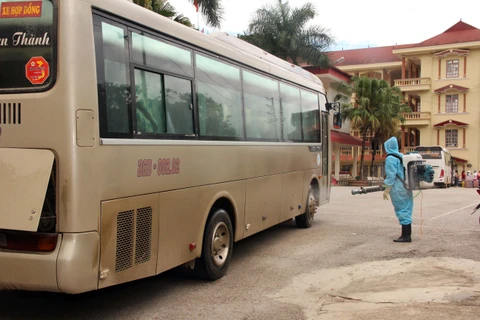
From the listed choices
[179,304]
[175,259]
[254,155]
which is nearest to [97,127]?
[175,259]

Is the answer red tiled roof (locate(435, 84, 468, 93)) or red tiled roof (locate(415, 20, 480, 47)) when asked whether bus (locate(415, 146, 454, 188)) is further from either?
red tiled roof (locate(415, 20, 480, 47))

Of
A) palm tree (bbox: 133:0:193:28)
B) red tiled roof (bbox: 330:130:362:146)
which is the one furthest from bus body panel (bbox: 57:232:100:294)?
red tiled roof (bbox: 330:130:362:146)

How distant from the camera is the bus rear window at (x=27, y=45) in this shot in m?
4.41

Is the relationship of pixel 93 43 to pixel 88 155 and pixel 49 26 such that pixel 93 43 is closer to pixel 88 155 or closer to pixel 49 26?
pixel 49 26

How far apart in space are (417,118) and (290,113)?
44.0 metres

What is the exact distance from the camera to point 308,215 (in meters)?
11.1

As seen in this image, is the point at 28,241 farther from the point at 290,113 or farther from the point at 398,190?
the point at 398,190

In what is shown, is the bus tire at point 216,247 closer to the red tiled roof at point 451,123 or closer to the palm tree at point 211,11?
the palm tree at point 211,11

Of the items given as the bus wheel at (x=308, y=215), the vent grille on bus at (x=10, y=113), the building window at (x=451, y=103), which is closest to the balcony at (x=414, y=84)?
the building window at (x=451, y=103)

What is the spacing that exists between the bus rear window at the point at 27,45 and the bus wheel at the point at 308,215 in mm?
7423

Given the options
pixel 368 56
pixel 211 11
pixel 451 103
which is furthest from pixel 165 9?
pixel 368 56

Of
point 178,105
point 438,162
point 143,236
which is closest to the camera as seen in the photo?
point 143,236

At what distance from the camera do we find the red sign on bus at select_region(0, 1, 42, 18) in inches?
176

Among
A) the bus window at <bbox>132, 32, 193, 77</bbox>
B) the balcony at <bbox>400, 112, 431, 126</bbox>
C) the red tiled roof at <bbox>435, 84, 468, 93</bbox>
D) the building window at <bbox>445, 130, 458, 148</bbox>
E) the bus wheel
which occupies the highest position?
the red tiled roof at <bbox>435, 84, 468, 93</bbox>
